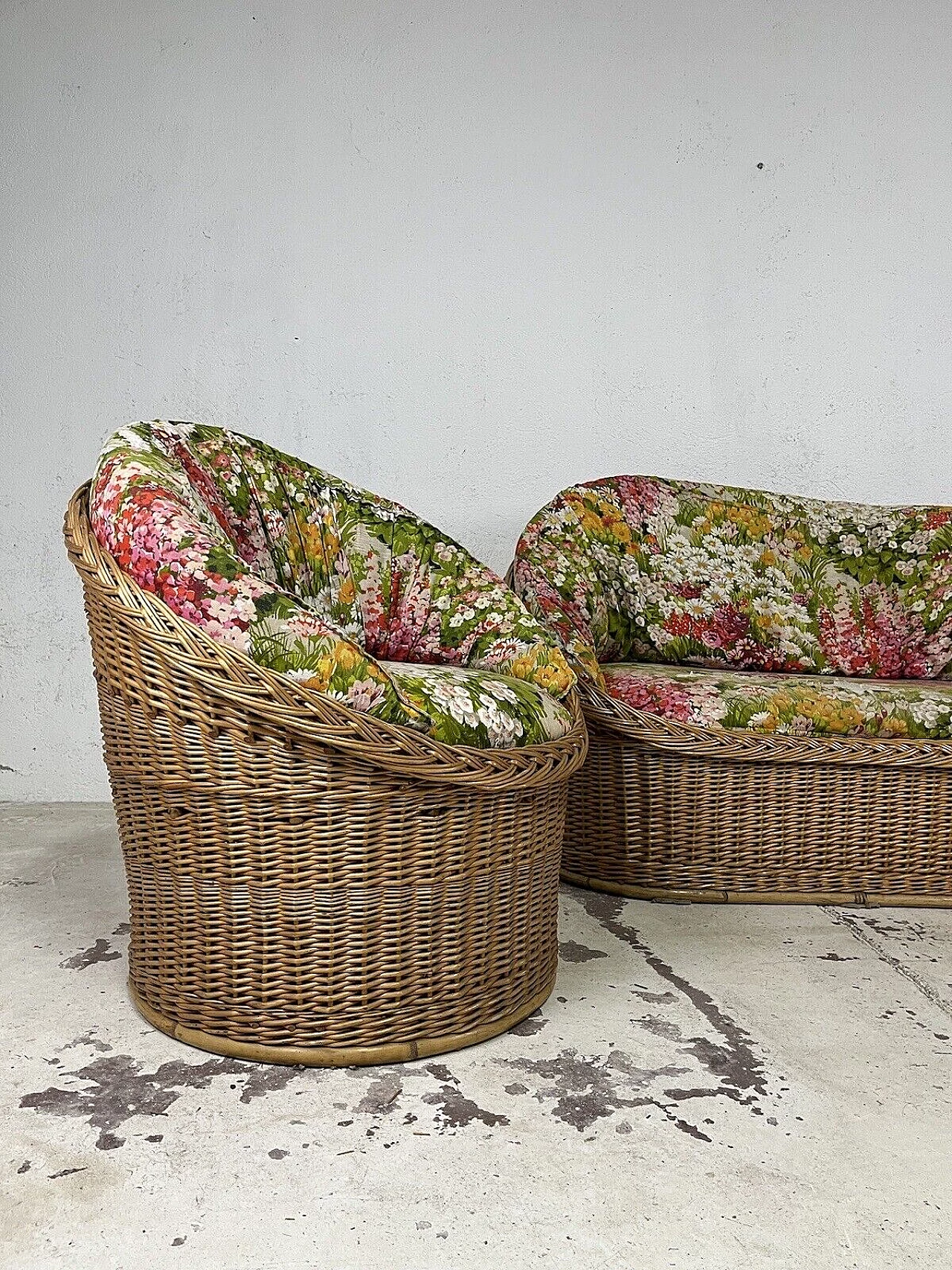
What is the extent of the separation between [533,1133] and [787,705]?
1325 mm

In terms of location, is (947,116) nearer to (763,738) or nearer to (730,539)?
(730,539)

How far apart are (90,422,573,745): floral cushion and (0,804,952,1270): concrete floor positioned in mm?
534

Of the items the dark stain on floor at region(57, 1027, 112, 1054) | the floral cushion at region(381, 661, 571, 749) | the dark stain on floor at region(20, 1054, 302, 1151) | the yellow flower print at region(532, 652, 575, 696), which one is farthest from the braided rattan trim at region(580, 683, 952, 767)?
the dark stain on floor at region(57, 1027, 112, 1054)

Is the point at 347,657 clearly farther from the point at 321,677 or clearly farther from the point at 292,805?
the point at 292,805

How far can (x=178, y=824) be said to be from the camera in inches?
68.4

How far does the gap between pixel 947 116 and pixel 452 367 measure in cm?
176

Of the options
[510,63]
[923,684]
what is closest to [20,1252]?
[923,684]

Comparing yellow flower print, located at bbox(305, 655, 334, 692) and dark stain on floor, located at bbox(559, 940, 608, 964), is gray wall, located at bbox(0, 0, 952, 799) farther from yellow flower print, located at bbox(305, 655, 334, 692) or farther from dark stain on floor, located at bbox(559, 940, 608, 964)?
yellow flower print, located at bbox(305, 655, 334, 692)

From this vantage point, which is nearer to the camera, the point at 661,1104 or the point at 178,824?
the point at 661,1104

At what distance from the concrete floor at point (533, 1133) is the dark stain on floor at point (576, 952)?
0.01 m

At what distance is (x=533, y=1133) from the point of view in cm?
153

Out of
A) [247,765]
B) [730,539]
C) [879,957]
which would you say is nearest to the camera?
[247,765]

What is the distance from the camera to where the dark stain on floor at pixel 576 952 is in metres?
2.21

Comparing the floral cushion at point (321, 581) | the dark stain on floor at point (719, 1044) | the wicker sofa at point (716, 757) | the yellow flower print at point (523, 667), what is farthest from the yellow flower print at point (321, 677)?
the wicker sofa at point (716, 757)
